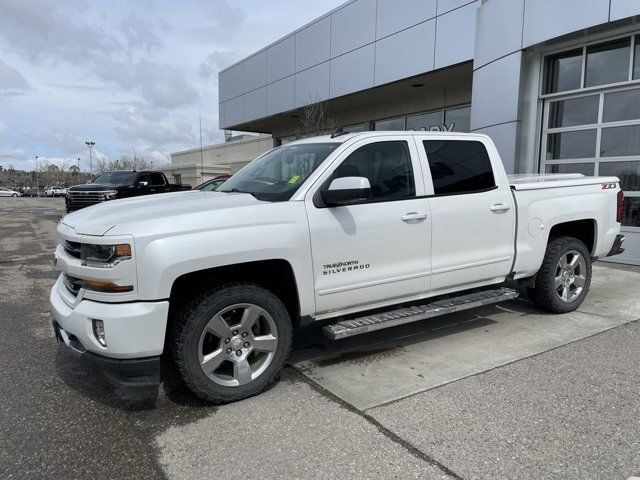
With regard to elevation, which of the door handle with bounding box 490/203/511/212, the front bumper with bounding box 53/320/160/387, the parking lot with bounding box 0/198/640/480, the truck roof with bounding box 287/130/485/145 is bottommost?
the parking lot with bounding box 0/198/640/480

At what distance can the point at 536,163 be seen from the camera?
10.7m

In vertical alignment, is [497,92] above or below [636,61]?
below

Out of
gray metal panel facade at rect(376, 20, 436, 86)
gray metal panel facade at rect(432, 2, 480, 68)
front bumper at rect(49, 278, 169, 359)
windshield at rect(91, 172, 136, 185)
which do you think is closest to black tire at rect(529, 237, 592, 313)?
front bumper at rect(49, 278, 169, 359)

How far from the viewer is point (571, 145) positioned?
407 inches

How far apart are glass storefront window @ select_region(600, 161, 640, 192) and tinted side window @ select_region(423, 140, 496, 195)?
592 cm

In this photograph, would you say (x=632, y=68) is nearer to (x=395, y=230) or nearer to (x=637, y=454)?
(x=395, y=230)

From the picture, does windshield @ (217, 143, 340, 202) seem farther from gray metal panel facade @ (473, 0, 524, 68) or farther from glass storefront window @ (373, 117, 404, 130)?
glass storefront window @ (373, 117, 404, 130)

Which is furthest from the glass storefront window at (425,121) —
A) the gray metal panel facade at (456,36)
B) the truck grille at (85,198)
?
the truck grille at (85,198)

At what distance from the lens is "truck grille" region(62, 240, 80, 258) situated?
11.8 feet

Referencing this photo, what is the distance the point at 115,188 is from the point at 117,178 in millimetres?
1426

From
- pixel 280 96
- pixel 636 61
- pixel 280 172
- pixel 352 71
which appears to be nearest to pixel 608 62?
pixel 636 61

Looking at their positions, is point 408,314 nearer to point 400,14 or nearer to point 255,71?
point 400,14

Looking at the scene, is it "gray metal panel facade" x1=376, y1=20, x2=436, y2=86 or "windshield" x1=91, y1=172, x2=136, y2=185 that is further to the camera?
"windshield" x1=91, y1=172, x2=136, y2=185

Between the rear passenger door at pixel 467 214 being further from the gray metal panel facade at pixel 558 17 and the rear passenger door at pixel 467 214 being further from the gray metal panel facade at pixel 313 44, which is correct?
the gray metal panel facade at pixel 313 44
